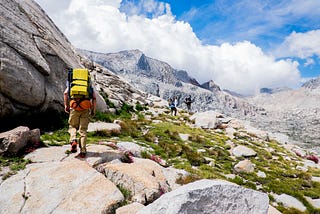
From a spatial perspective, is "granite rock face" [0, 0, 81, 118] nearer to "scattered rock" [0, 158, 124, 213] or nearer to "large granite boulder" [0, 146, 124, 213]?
"large granite boulder" [0, 146, 124, 213]

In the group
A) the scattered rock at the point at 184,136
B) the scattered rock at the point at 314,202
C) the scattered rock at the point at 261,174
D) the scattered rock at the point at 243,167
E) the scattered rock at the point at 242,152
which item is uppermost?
the scattered rock at the point at 184,136

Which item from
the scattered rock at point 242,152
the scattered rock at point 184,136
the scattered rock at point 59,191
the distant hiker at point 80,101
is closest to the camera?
the scattered rock at point 59,191

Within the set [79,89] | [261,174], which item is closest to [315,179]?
[261,174]

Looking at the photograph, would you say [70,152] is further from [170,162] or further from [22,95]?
[170,162]

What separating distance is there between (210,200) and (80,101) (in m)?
7.03

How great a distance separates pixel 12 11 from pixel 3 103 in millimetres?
6509

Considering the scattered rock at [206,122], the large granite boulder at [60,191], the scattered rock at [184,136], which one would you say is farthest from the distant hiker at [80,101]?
the scattered rock at [206,122]

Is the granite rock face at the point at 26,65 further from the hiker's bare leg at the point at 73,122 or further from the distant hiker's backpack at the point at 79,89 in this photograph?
the distant hiker's backpack at the point at 79,89

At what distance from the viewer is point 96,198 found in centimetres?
823

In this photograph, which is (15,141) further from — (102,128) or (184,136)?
(184,136)

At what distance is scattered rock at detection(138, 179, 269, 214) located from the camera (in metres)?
6.34

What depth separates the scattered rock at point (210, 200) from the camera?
6340mm

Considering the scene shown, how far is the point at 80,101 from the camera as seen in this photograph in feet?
37.6

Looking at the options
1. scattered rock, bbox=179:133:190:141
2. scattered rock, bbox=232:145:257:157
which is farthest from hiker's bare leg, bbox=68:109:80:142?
scattered rock, bbox=232:145:257:157
